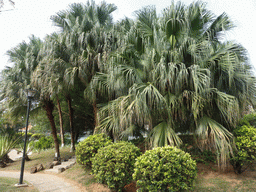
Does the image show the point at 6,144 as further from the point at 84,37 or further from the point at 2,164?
the point at 84,37

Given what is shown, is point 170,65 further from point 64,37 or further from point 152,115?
point 64,37

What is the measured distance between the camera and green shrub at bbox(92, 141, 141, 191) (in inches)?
187

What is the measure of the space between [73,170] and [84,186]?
6.76 feet

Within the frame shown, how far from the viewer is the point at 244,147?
17.5 feet

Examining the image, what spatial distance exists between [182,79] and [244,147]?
8.84 ft

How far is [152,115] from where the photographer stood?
19.5 ft

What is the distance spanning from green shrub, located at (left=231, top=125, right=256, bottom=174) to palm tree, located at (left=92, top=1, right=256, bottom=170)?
323mm

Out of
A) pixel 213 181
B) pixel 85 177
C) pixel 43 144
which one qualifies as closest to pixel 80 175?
pixel 85 177

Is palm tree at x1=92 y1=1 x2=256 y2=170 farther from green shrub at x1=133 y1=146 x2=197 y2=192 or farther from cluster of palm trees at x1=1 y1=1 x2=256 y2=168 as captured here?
green shrub at x1=133 y1=146 x2=197 y2=192

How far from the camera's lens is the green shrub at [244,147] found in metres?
5.19

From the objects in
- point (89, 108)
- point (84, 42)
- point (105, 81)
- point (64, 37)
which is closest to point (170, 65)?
point (105, 81)

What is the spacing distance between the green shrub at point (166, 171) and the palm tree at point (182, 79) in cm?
110

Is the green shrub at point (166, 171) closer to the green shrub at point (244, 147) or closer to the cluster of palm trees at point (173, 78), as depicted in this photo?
the cluster of palm trees at point (173, 78)

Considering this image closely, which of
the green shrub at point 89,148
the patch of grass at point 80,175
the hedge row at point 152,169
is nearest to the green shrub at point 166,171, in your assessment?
the hedge row at point 152,169
